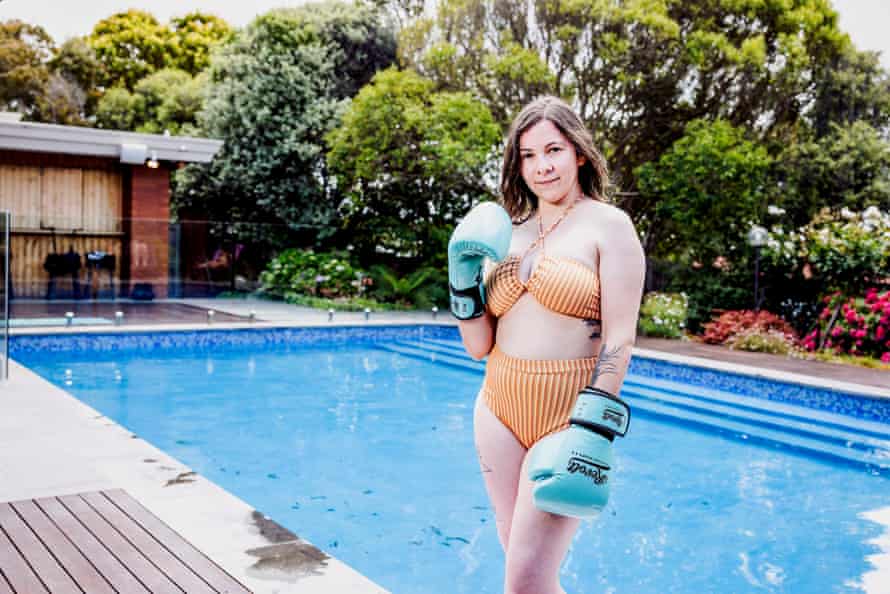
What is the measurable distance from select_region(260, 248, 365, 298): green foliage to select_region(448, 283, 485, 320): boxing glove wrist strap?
13601 mm

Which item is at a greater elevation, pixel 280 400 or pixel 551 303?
pixel 551 303

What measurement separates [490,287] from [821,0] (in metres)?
13.7

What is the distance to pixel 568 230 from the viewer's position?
77.0 inches

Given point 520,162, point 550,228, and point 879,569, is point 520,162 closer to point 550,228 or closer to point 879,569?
point 550,228

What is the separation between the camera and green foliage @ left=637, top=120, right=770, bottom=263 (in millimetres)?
12117

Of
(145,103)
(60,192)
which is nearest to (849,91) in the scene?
(60,192)

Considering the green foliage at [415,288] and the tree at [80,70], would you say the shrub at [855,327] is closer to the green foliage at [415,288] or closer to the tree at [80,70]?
the green foliage at [415,288]

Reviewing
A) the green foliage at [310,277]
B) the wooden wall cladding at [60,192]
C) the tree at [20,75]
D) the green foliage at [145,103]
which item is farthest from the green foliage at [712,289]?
the tree at [20,75]

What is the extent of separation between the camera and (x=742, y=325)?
1170cm

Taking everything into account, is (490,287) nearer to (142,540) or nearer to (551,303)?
(551,303)

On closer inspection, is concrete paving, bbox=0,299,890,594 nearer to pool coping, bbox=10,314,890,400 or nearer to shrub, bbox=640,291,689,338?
pool coping, bbox=10,314,890,400

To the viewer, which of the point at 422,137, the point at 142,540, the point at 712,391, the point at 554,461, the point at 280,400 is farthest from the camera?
the point at 422,137

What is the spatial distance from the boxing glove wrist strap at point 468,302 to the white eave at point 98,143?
14013mm

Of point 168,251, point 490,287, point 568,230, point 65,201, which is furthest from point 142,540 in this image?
point 65,201
